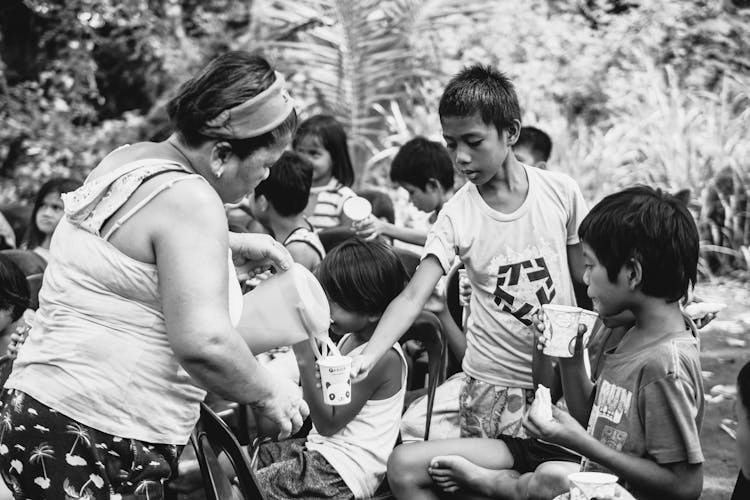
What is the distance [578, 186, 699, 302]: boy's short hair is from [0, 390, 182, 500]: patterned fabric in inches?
50.8

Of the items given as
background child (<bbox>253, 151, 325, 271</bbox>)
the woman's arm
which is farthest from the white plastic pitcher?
background child (<bbox>253, 151, 325, 271</bbox>)

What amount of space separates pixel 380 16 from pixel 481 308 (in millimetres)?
7316

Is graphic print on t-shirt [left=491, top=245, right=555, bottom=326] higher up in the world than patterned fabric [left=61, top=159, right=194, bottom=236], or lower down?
lower down

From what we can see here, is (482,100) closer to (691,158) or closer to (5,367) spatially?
(5,367)

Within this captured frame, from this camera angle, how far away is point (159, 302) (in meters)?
1.86

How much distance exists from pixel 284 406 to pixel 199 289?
14.4 inches

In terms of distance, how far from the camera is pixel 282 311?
2086mm

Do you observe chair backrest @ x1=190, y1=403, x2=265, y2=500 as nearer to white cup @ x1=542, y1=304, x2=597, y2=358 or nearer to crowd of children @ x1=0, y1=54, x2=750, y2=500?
crowd of children @ x1=0, y1=54, x2=750, y2=500

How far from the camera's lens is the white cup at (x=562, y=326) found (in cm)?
225

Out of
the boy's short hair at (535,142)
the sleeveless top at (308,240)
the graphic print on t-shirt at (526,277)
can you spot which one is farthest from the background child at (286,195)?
the boy's short hair at (535,142)

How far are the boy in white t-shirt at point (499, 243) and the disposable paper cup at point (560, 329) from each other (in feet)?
2.04

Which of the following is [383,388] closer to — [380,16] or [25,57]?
[380,16]

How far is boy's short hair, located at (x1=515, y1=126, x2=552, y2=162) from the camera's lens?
5.33m

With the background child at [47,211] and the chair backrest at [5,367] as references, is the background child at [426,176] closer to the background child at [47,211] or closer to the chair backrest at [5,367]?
the background child at [47,211]
